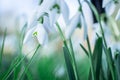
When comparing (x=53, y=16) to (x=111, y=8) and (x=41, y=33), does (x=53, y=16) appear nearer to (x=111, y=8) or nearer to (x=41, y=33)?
(x=41, y=33)

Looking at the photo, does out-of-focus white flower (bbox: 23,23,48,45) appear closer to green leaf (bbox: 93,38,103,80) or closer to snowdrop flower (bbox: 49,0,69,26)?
snowdrop flower (bbox: 49,0,69,26)

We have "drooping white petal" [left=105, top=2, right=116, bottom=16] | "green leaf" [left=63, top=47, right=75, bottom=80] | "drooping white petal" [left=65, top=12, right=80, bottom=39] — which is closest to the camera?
"drooping white petal" [left=65, top=12, right=80, bottom=39]

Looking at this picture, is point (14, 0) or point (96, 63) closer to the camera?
point (96, 63)

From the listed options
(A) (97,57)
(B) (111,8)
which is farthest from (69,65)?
(B) (111,8)

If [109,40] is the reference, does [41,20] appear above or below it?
above

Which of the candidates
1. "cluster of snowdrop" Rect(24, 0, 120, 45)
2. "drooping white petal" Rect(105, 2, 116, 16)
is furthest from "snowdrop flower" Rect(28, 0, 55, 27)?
"drooping white petal" Rect(105, 2, 116, 16)

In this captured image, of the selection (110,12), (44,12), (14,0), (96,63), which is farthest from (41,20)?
(14,0)

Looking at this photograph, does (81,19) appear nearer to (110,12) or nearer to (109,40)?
(110,12)

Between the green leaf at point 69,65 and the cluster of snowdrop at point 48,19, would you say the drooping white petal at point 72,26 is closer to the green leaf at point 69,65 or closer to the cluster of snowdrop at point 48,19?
the cluster of snowdrop at point 48,19
